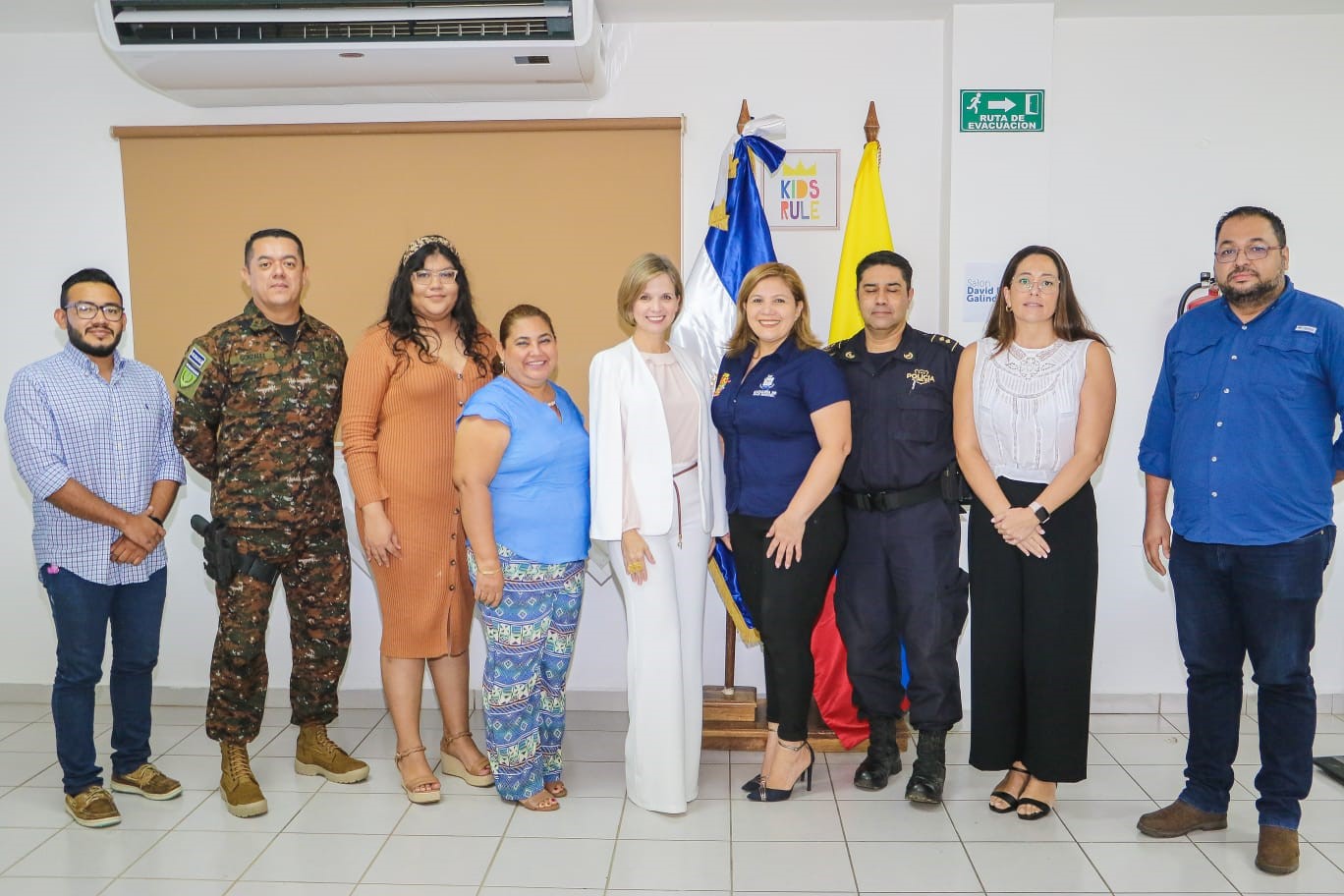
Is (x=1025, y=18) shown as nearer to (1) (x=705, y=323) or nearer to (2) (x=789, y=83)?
(2) (x=789, y=83)

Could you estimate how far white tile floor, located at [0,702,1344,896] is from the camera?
8.44 ft

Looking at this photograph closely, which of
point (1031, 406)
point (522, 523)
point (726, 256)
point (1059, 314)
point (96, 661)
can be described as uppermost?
point (726, 256)

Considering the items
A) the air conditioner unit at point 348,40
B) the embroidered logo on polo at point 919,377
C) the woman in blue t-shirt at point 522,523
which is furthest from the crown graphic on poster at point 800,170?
the woman in blue t-shirt at point 522,523

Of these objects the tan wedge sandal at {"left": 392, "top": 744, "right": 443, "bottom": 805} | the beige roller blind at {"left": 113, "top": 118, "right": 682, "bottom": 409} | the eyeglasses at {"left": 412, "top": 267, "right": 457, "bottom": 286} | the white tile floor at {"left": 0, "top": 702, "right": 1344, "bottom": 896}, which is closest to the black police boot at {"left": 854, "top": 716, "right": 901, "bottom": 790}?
the white tile floor at {"left": 0, "top": 702, "right": 1344, "bottom": 896}

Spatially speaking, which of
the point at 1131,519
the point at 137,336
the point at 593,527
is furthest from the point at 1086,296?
the point at 137,336

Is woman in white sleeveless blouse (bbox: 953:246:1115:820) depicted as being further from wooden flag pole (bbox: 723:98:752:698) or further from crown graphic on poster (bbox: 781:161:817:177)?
crown graphic on poster (bbox: 781:161:817:177)

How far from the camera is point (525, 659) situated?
2.89m

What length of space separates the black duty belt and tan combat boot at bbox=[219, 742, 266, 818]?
2.06 metres

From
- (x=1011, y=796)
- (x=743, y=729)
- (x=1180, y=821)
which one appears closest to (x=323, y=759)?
(x=743, y=729)

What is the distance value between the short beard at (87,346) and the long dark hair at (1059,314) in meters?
2.64

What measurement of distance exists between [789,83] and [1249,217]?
69.2 inches

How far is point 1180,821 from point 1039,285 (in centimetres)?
159

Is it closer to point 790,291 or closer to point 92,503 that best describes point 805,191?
point 790,291

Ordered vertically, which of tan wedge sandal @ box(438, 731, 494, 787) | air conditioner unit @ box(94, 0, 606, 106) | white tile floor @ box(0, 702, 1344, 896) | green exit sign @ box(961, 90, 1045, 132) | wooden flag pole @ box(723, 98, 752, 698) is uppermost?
air conditioner unit @ box(94, 0, 606, 106)
